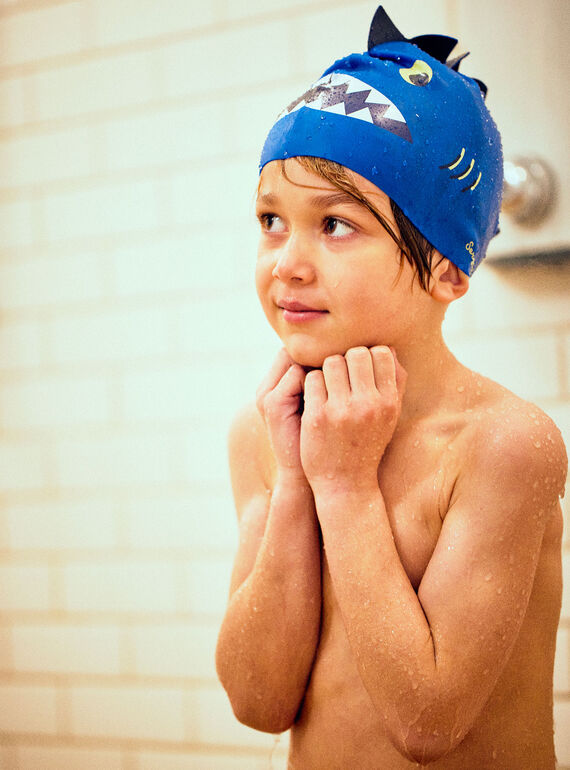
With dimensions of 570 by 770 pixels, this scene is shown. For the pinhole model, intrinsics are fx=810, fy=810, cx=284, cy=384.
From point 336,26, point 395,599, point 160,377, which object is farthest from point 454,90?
point 160,377

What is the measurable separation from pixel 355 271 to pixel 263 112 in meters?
1.14

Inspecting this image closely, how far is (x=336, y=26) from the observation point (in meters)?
1.80

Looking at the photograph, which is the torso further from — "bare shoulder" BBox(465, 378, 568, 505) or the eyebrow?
the eyebrow

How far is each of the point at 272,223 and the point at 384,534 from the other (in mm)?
Answer: 383

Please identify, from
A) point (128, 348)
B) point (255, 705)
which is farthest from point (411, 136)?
point (128, 348)

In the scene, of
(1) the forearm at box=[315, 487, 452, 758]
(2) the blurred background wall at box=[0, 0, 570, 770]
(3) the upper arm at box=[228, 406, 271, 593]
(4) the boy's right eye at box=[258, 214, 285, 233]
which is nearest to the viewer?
(1) the forearm at box=[315, 487, 452, 758]

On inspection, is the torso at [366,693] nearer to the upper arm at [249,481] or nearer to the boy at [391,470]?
the boy at [391,470]

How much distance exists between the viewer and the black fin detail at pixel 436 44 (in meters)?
1.02

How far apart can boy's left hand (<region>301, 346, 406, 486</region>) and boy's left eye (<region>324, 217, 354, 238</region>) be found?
0.13 m

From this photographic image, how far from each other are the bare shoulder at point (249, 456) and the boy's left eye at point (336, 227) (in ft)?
1.06

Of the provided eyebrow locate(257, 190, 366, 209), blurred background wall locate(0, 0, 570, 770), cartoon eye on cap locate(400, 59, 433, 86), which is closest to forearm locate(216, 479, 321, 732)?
eyebrow locate(257, 190, 366, 209)

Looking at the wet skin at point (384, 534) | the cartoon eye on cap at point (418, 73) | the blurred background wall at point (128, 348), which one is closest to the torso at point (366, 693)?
the wet skin at point (384, 534)

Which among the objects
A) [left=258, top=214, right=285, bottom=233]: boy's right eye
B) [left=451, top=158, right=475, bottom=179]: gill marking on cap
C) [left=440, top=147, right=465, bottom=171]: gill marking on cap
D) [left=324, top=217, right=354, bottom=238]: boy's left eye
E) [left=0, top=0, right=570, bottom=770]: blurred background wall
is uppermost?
[left=440, top=147, right=465, bottom=171]: gill marking on cap

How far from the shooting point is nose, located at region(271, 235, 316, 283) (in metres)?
0.89
